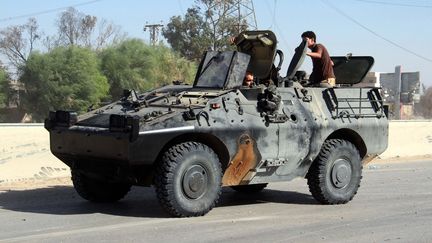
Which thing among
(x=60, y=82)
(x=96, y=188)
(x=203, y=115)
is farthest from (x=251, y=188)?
(x=60, y=82)

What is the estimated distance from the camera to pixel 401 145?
23.8m

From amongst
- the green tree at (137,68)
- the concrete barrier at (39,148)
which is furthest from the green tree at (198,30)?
the concrete barrier at (39,148)

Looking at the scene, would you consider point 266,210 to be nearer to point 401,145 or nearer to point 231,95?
point 231,95

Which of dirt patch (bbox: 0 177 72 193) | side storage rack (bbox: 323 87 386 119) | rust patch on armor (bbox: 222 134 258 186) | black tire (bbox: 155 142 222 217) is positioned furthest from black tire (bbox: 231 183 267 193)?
dirt patch (bbox: 0 177 72 193)

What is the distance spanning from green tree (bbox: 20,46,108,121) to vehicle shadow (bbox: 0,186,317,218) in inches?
1145

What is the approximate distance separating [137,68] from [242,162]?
36.0 meters

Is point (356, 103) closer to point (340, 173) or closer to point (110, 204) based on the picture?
point (340, 173)

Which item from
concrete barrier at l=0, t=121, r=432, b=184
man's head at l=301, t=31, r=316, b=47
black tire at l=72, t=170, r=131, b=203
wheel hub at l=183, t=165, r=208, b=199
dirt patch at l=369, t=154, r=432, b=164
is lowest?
dirt patch at l=369, t=154, r=432, b=164

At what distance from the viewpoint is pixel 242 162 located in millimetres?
9375

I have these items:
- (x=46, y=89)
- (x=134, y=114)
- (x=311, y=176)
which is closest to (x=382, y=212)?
(x=311, y=176)

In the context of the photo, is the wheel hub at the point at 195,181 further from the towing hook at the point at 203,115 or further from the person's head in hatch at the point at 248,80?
the person's head in hatch at the point at 248,80

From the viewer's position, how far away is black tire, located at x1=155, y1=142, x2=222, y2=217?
28.4ft

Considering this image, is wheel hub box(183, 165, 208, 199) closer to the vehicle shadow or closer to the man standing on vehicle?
the vehicle shadow

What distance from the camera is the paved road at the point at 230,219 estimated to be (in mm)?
7926
